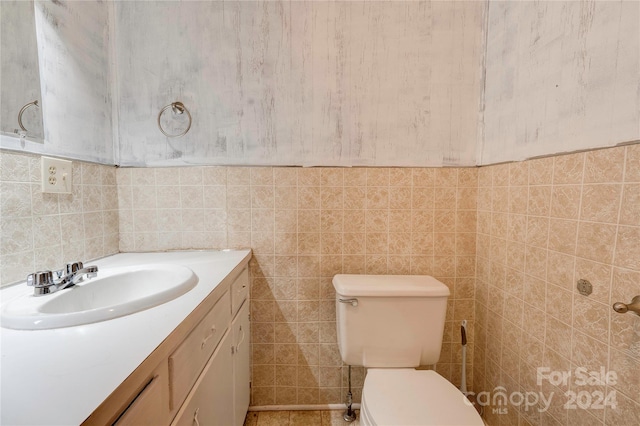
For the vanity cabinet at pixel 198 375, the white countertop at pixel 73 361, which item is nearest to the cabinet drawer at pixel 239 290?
the vanity cabinet at pixel 198 375

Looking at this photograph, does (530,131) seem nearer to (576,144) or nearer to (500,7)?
(576,144)

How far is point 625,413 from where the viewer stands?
73cm

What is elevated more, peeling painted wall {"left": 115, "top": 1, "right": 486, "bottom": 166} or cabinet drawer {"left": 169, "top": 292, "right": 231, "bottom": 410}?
peeling painted wall {"left": 115, "top": 1, "right": 486, "bottom": 166}

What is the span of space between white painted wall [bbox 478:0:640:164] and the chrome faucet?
159 centimetres

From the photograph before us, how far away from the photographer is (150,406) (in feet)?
1.62

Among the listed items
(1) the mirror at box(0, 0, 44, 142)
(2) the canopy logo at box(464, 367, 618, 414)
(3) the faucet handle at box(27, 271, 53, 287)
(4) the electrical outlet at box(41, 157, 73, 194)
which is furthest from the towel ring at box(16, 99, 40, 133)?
(2) the canopy logo at box(464, 367, 618, 414)

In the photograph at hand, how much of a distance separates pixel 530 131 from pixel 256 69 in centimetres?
122

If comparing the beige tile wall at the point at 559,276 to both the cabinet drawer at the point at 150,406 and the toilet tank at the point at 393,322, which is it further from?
the cabinet drawer at the point at 150,406

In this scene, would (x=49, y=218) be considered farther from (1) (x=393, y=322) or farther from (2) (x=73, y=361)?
(1) (x=393, y=322)

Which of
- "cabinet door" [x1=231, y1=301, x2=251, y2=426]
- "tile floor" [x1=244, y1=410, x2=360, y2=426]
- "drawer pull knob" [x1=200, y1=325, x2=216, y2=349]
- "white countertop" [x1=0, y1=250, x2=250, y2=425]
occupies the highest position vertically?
"white countertop" [x1=0, y1=250, x2=250, y2=425]

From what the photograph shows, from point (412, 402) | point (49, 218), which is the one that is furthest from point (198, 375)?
point (49, 218)

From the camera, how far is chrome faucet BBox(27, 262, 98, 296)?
0.72 metres

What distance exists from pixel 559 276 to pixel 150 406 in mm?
1222

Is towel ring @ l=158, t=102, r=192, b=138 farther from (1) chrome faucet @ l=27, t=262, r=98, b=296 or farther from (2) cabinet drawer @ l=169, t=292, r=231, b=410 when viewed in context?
(2) cabinet drawer @ l=169, t=292, r=231, b=410
